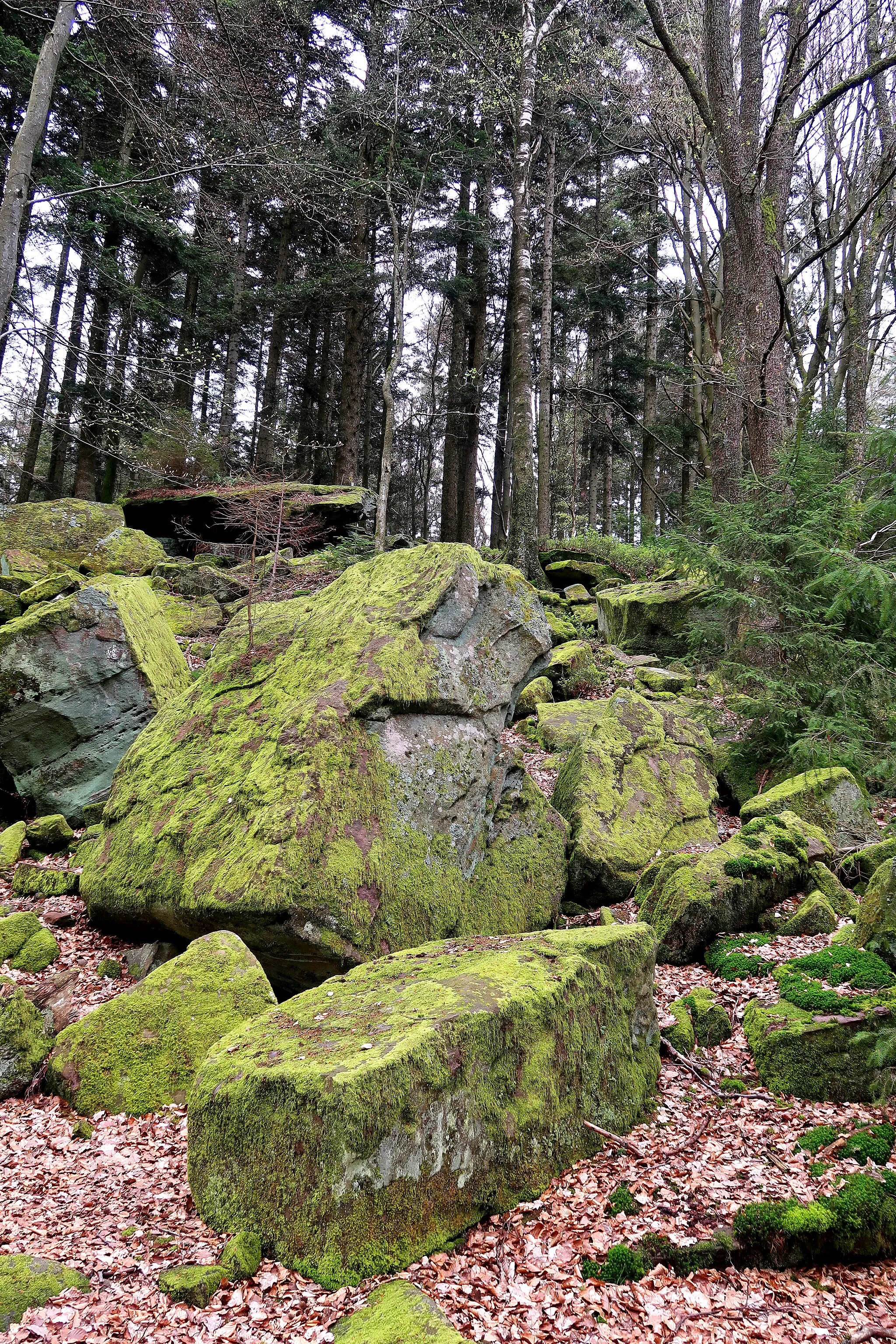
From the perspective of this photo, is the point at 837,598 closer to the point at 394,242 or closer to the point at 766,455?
the point at 766,455

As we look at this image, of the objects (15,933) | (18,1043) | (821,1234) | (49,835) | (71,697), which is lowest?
(821,1234)

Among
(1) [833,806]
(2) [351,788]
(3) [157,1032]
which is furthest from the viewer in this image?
(1) [833,806]

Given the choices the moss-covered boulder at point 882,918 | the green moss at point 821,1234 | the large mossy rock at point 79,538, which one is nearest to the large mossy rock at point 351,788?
the moss-covered boulder at point 882,918

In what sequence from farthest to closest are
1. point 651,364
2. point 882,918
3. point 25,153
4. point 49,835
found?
point 651,364 → point 25,153 → point 49,835 → point 882,918

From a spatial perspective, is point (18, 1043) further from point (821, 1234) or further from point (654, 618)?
point (654, 618)

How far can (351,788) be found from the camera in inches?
212

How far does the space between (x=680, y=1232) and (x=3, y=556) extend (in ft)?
44.7

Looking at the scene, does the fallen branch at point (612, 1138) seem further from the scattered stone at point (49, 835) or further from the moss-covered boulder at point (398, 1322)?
the scattered stone at point (49, 835)

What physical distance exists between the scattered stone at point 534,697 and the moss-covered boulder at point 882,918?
608cm

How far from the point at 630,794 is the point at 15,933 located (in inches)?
219

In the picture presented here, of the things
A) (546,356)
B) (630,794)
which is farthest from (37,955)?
(546,356)

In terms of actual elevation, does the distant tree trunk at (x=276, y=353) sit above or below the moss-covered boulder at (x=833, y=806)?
above

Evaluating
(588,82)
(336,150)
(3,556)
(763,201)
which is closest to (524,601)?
(763,201)

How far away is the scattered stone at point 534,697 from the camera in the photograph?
10.9 m
